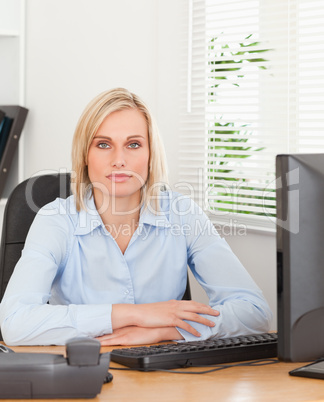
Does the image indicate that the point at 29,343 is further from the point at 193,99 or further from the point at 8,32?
the point at 8,32

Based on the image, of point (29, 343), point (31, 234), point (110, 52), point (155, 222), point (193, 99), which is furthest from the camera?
point (110, 52)

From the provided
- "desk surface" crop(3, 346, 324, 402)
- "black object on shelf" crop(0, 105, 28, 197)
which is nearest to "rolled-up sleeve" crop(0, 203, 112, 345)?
"desk surface" crop(3, 346, 324, 402)

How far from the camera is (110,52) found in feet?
8.95

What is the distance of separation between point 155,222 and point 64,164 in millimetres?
1089

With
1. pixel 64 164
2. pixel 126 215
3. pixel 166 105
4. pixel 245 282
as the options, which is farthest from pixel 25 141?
pixel 245 282

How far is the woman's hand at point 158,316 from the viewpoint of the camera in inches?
60.4

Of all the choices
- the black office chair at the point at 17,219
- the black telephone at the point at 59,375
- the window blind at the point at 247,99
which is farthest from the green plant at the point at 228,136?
the black telephone at the point at 59,375

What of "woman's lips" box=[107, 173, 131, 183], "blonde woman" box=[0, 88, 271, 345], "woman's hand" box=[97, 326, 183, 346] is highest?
"woman's lips" box=[107, 173, 131, 183]

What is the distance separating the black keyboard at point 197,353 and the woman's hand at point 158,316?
15cm

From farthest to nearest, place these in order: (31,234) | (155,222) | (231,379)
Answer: (155,222) < (31,234) < (231,379)

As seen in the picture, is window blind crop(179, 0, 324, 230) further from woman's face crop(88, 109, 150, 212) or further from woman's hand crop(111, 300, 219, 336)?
woman's hand crop(111, 300, 219, 336)

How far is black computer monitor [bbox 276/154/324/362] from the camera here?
1157 millimetres

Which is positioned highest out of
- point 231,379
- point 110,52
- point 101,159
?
point 110,52

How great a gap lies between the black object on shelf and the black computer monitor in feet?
6.13
